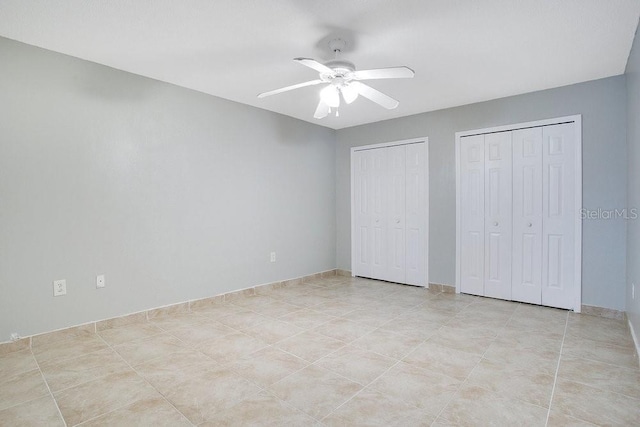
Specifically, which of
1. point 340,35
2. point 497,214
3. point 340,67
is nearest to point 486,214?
point 497,214

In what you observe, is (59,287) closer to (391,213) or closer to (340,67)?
(340,67)

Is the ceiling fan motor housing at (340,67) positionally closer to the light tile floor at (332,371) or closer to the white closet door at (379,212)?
the light tile floor at (332,371)

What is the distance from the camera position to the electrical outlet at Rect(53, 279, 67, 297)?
2707 mm

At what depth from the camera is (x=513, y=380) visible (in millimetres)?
2090

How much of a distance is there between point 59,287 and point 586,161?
5.00m

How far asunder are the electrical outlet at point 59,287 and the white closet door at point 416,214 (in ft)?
12.7

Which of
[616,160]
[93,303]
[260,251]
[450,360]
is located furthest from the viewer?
[260,251]

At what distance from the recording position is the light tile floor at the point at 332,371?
1756mm

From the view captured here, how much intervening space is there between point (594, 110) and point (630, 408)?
2794 millimetres

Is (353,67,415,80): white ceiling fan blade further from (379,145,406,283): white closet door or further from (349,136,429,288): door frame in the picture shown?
(379,145,406,283): white closet door

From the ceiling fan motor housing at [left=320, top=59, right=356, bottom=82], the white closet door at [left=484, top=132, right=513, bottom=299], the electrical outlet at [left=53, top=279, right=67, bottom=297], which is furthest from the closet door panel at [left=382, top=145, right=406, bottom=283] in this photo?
the electrical outlet at [left=53, top=279, right=67, bottom=297]

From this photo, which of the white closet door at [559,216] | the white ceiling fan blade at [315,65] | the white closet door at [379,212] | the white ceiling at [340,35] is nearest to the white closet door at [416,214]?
the white closet door at [379,212]

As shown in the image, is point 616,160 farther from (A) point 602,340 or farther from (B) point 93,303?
(B) point 93,303

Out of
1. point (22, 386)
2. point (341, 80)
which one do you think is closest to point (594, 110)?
point (341, 80)
